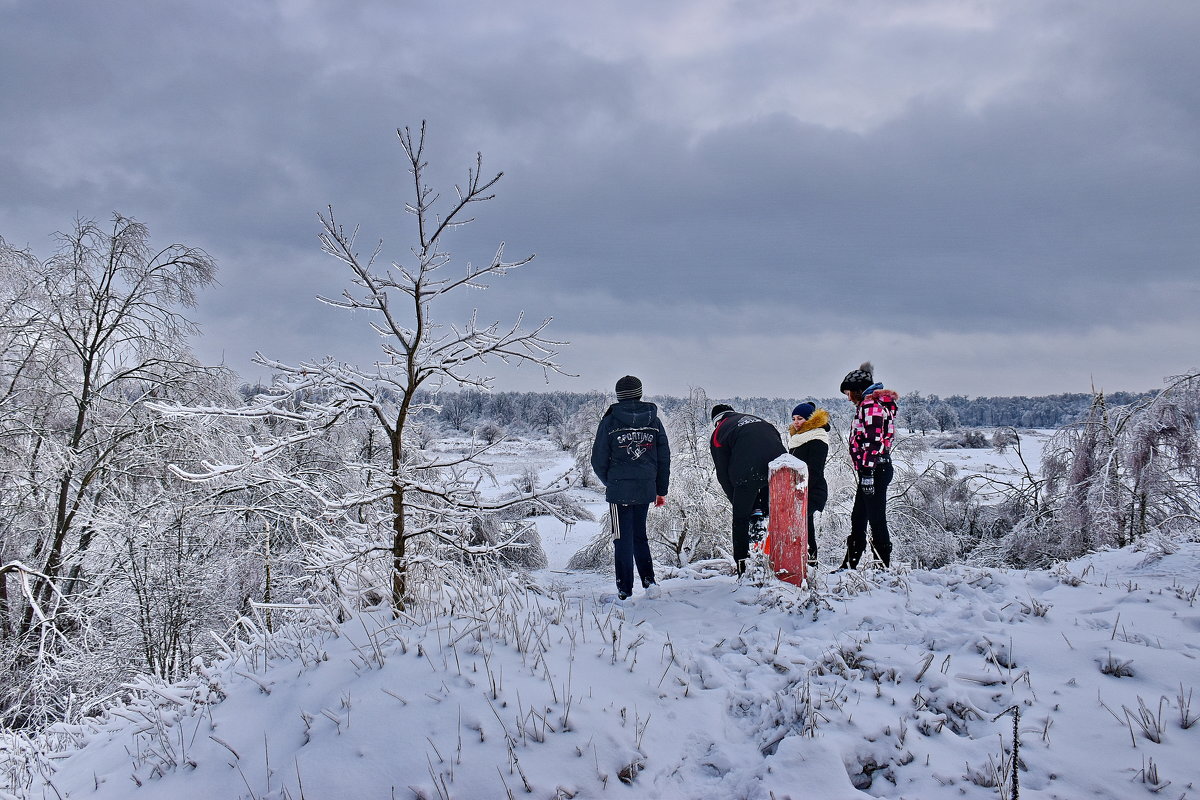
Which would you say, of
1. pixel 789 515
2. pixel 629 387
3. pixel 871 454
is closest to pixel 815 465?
pixel 871 454

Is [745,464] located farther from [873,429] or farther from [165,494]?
[165,494]

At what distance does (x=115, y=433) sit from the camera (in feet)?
33.5

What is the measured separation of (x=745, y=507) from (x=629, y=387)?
69.8 inches

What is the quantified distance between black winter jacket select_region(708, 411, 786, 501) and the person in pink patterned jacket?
78cm

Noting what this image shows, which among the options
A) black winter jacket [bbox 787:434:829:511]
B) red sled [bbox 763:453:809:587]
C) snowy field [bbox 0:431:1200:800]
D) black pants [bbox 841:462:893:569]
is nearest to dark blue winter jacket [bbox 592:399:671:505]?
red sled [bbox 763:453:809:587]

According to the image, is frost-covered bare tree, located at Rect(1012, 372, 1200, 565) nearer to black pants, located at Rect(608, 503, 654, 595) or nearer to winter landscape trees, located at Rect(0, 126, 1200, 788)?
winter landscape trees, located at Rect(0, 126, 1200, 788)

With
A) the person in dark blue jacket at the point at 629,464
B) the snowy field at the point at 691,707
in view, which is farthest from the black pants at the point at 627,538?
the snowy field at the point at 691,707

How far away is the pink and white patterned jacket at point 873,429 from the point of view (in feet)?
17.9

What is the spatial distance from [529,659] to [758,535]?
3405mm

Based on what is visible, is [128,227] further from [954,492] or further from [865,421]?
[954,492]

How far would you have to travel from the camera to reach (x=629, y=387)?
5.50 metres

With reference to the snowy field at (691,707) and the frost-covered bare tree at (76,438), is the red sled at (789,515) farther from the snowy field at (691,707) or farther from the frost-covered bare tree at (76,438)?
the frost-covered bare tree at (76,438)

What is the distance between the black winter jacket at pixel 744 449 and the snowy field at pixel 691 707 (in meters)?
1.64

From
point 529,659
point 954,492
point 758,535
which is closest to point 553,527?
point 954,492
